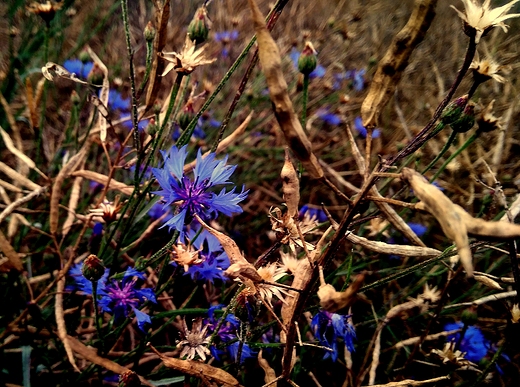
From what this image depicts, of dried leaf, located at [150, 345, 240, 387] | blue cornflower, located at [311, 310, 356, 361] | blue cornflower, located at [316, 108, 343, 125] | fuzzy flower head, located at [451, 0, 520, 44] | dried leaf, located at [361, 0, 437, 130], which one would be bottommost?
dried leaf, located at [150, 345, 240, 387]

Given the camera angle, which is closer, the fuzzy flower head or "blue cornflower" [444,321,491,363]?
the fuzzy flower head

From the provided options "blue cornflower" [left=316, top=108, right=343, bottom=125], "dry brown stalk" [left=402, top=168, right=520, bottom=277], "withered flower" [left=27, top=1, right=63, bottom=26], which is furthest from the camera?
"blue cornflower" [left=316, top=108, right=343, bottom=125]

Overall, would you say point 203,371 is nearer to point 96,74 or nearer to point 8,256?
point 8,256

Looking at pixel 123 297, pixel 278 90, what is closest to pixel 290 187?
pixel 278 90

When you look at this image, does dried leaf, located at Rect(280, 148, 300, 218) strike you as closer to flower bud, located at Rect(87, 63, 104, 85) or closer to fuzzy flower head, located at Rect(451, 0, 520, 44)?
fuzzy flower head, located at Rect(451, 0, 520, 44)

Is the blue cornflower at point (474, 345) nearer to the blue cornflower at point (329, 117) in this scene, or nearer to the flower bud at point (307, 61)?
the flower bud at point (307, 61)

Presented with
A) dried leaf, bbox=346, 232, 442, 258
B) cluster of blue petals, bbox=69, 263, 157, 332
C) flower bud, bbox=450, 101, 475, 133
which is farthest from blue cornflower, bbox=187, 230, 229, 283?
flower bud, bbox=450, 101, 475, 133
